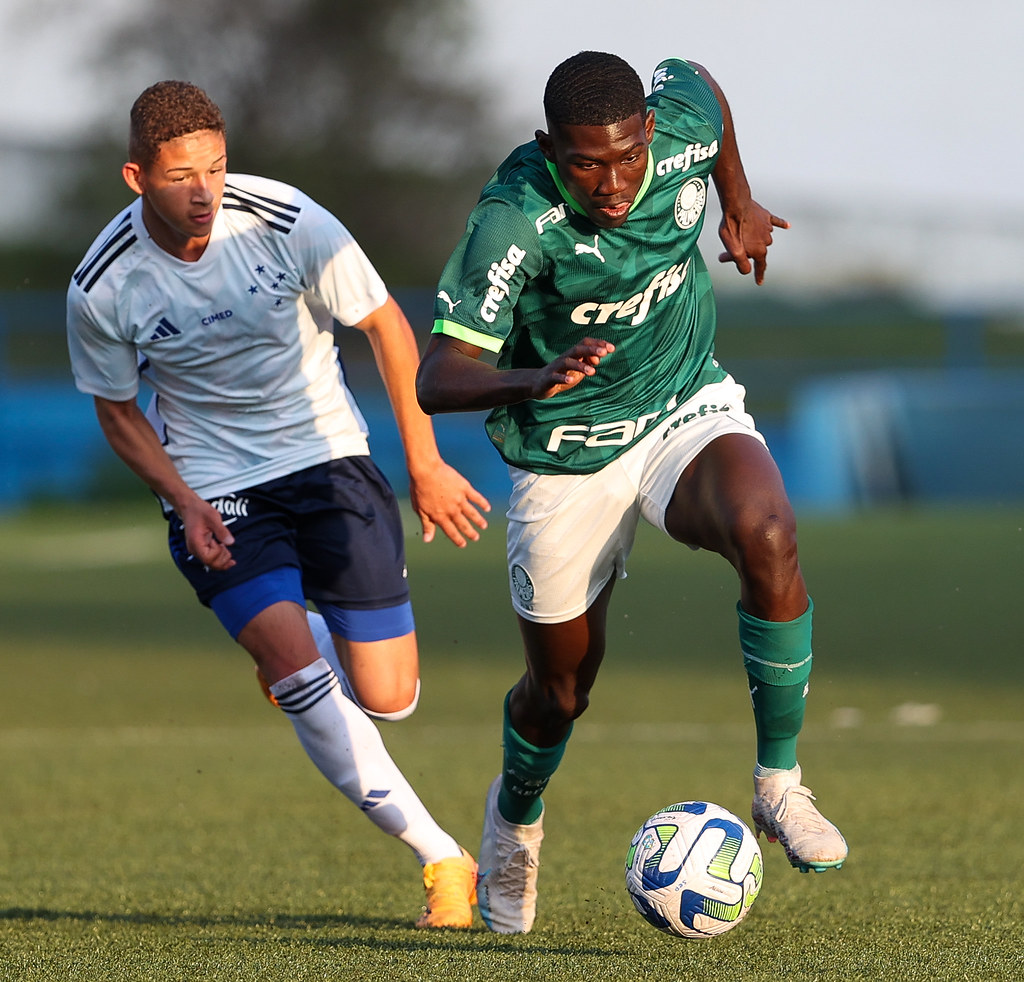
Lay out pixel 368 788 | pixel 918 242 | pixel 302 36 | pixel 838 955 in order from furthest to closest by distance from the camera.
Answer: pixel 302 36 → pixel 918 242 → pixel 368 788 → pixel 838 955

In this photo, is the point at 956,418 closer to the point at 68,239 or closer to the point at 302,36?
the point at 68,239

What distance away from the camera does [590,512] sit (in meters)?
4.87

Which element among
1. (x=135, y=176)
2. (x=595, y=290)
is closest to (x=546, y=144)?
(x=595, y=290)

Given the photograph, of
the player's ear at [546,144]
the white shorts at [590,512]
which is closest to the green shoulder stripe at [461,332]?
the player's ear at [546,144]

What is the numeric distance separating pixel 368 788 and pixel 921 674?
7.70 m

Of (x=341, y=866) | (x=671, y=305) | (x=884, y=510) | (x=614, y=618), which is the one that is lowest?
(x=884, y=510)

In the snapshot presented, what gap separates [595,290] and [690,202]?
1.48 ft

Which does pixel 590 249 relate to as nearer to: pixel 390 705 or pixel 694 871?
pixel 694 871

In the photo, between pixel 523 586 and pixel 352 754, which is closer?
pixel 523 586

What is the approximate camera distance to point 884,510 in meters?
23.7

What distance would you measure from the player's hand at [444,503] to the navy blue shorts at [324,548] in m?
0.39

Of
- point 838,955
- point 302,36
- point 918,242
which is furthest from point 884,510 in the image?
point 302,36

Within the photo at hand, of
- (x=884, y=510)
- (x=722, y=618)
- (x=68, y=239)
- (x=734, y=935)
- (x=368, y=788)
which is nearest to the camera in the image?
(x=734, y=935)

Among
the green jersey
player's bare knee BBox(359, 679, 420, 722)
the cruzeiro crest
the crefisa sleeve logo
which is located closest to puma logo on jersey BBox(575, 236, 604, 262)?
the green jersey
